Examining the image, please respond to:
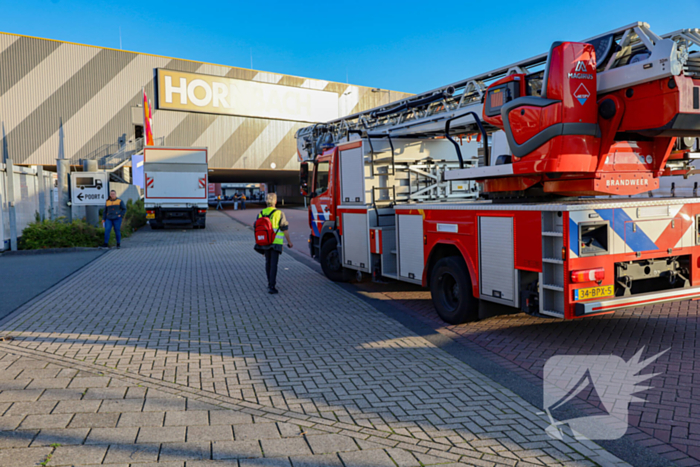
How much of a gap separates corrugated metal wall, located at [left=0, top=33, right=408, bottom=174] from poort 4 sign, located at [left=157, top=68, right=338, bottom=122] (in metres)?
0.63

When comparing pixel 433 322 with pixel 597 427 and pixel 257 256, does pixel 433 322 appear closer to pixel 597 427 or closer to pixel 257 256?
pixel 597 427

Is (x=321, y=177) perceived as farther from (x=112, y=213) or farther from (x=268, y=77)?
(x=268, y=77)

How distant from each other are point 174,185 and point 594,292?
2114 centimetres

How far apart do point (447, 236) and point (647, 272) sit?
2.29 m

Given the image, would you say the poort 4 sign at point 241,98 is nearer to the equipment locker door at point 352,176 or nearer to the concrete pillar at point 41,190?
the concrete pillar at point 41,190

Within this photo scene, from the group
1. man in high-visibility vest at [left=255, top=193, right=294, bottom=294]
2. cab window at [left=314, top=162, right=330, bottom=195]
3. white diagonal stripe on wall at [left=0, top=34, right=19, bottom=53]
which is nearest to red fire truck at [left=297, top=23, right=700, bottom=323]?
man in high-visibility vest at [left=255, top=193, right=294, bottom=294]

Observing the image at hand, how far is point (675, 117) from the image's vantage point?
5395 millimetres

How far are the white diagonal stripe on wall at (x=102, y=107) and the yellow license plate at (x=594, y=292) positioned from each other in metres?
40.8

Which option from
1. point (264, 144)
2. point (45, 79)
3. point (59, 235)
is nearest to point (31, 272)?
point (59, 235)

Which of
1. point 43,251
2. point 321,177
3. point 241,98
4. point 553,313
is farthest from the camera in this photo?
point 241,98

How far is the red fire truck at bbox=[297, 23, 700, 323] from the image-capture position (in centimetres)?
540

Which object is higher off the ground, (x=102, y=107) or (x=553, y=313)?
(x=102, y=107)

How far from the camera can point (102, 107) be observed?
4072 centimetres

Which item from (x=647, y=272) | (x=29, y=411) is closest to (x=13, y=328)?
(x=29, y=411)
